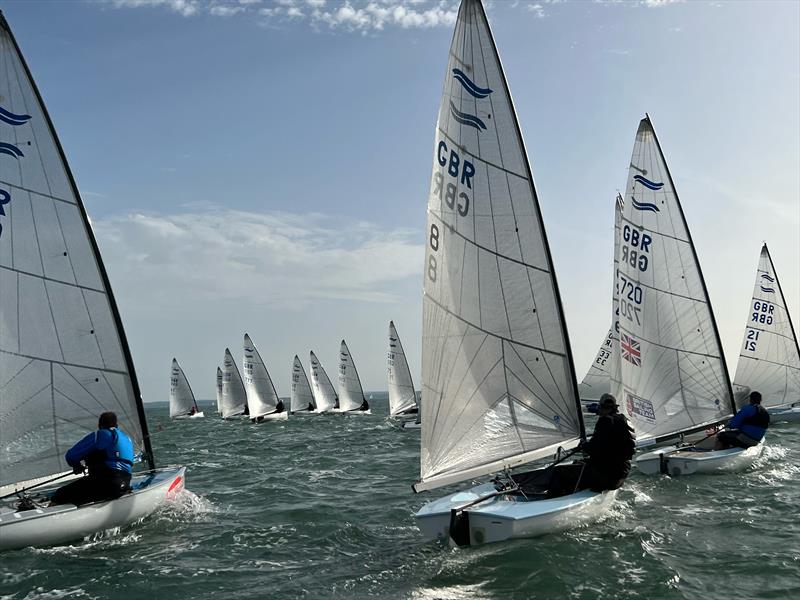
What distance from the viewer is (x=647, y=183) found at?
16531 millimetres

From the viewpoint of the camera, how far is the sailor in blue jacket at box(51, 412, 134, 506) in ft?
30.5

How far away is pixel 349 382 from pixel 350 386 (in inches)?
13.0

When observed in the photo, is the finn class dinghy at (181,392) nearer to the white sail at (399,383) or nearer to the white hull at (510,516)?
the white sail at (399,383)

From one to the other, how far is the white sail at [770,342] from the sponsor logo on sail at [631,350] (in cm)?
1200

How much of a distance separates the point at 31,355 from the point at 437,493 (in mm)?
7709

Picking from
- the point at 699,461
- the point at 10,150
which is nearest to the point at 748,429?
the point at 699,461

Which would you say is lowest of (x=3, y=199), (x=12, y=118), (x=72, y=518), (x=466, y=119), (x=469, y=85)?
(x=72, y=518)

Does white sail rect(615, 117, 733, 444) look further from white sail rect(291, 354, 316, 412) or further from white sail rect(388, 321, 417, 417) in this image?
white sail rect(291, 354, 316, 412)

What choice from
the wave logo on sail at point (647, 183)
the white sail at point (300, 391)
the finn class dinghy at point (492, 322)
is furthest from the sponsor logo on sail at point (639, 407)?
the white sail at point (300, 391)

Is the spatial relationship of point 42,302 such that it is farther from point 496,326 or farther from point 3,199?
point 496,326

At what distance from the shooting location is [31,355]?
10117 mm

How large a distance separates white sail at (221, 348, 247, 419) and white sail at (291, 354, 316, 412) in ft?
14.5

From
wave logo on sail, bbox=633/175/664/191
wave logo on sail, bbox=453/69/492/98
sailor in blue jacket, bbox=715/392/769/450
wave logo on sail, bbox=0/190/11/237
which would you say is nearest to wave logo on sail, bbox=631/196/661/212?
wave logo on sail, bbox=633/175/664/191

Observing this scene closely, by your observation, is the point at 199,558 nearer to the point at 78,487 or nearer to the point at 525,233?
the point at 78,487
